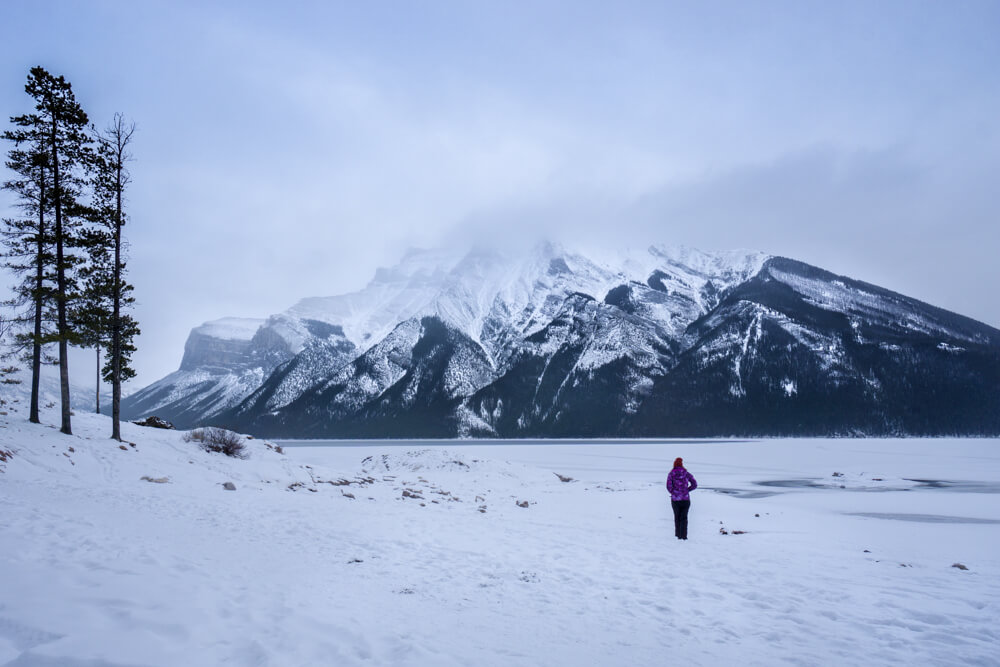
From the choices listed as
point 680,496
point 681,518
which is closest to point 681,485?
point 680,496

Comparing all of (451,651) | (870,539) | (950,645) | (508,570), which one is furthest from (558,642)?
(870,539)

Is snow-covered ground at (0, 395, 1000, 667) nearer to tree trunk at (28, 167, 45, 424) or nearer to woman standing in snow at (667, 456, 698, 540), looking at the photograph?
woman standing in snow at (667, 456, 698, 540)

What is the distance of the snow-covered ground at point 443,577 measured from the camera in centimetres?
687

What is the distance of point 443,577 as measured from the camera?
37.2 ft

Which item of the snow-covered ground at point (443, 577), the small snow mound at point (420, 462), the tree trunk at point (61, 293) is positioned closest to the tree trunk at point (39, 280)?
the tree trunk at point (61, 293)

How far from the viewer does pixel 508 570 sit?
1228 cm

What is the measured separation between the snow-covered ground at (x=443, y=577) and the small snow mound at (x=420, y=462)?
17.8 m

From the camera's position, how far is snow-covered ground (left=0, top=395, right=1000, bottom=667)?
22.5 ft

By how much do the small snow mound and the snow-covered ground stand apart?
17.8 m

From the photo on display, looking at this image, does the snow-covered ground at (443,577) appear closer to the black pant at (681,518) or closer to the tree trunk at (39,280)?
the black pant at (681,518)

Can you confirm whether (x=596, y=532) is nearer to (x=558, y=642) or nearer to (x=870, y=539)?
(x=870, y=539)

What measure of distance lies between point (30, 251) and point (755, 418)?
192 meters

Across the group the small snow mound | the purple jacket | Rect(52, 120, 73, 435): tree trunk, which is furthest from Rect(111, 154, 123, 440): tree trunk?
the purple jacket

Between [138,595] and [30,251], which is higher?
[30,251]
